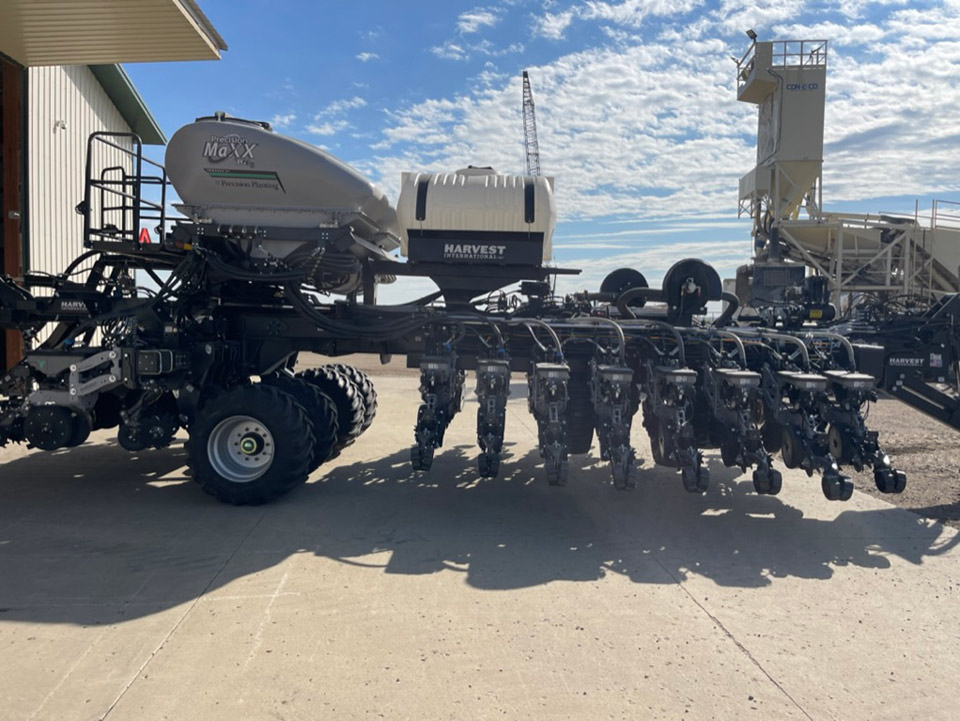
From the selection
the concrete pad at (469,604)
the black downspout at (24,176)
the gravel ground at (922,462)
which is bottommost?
the concrete pad at (469,604)

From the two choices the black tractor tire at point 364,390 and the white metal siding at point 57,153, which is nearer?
the black tractor tire at point 364,390

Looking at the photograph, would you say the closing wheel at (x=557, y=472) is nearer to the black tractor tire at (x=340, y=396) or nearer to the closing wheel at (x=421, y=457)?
the closing wheel at (x=421, y=457)

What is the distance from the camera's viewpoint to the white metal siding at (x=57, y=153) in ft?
37.0

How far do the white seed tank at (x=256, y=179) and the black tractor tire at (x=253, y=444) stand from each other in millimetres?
1564

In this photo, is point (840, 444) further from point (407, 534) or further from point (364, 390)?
point (364, 390)

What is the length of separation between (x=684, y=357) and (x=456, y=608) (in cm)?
322

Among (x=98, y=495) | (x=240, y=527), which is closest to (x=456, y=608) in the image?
(x=240, y=527)

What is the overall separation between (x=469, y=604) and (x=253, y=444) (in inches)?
115

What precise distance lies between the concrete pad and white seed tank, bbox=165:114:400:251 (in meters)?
2.63

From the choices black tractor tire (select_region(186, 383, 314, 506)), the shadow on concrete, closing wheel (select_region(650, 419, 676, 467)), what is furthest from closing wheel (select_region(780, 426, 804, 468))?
black tractor tire (select_region(186, 383, 314, 506))

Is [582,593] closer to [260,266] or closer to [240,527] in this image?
[240,527]

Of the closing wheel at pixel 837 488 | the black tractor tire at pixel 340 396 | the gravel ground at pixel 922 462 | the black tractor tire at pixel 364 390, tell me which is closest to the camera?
the closing wheel at pixel 837 488

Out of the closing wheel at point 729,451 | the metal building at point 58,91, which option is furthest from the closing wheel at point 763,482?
the metal building at point 58,91

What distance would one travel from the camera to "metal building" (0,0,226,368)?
888 centimetres
